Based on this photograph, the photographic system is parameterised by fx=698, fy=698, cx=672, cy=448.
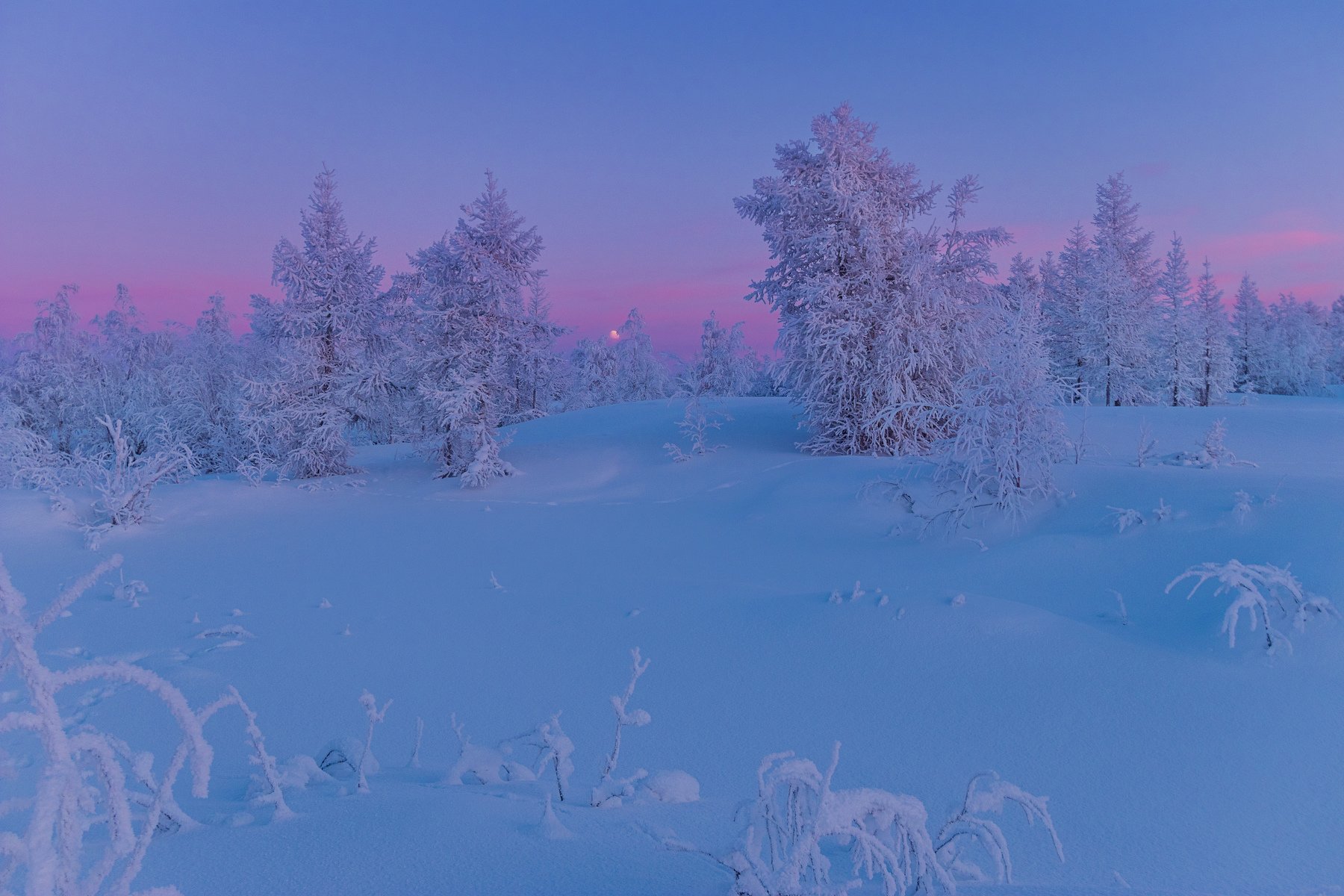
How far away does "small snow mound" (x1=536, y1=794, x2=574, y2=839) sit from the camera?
7.67 feet

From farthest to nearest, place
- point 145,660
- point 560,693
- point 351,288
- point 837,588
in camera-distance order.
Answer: point 351,288, point 837,588, point 145,660, point 560,693

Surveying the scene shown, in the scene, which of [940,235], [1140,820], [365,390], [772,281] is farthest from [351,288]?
[1140,820]

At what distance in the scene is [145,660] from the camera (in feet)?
20.4

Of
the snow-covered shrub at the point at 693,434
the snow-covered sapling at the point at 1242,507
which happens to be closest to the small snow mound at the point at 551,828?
the snow-covered sapling at the point at 1242,507

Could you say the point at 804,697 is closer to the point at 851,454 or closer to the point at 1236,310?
the point at 851,454

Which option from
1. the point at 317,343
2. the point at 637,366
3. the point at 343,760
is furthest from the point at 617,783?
the point at 637,366

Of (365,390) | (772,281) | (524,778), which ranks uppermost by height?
(772,281)

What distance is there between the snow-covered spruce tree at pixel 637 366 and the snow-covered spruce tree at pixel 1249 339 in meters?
36.3

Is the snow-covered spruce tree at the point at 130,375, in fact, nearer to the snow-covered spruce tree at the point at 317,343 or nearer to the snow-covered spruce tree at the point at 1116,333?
the snow-covered spruce tree at the point at 317,343

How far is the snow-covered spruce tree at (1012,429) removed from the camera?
8711mm

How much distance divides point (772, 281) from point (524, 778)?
14.1 meters

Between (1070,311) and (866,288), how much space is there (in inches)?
794

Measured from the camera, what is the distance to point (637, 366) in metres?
49.2

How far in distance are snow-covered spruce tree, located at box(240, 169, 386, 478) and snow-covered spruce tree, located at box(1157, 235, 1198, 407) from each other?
105 ft
